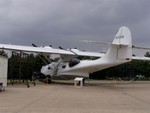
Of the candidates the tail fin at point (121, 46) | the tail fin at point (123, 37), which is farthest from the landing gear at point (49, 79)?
the tail fin at point (123, 37)

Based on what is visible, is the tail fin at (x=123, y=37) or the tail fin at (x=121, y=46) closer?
the tail fin at (x=121, y=46)

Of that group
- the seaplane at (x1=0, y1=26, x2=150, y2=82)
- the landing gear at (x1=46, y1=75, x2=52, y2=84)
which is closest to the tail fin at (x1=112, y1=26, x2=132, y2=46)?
the seaplane at (x1=0, y1=26, x2=150, y2=82)

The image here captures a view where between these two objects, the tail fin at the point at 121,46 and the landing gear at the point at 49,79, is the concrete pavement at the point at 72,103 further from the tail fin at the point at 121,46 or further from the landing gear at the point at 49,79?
the landing gear at the point at 49,79

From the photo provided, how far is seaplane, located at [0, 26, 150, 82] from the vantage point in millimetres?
32094

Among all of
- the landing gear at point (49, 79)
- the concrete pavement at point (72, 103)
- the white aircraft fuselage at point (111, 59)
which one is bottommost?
the concrete pavement at point (72, 103)

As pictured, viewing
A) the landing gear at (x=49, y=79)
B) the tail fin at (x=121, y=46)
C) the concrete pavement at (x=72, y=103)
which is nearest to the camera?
the concrete pavement at (x=72, y=103)

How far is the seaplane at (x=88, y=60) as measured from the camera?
3209 cm

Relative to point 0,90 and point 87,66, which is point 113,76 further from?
point 0,90

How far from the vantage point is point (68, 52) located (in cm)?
4088

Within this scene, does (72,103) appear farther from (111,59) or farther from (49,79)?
(49,79)

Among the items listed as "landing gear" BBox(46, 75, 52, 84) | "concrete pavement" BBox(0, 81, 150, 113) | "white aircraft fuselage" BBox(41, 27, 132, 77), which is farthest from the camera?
"landing gear" BBox(46, 75, 52, 84)

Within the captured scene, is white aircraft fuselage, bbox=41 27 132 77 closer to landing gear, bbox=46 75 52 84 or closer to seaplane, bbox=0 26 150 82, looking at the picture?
seaplane, bbox=0 26 150 82

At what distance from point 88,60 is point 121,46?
7.30 metres

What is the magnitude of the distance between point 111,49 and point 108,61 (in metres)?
1.37
